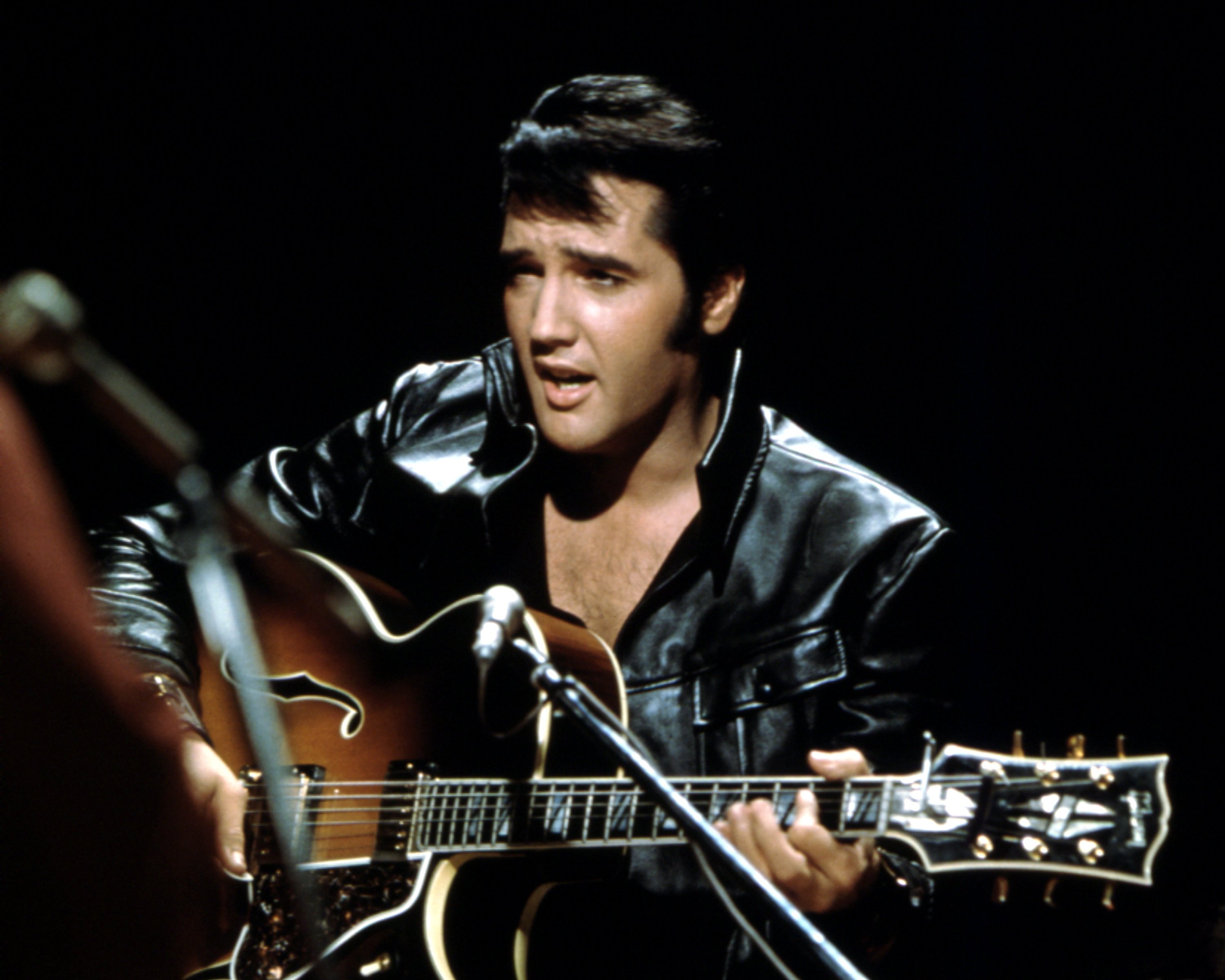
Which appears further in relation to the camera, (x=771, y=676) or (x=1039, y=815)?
(x=771, y=676)

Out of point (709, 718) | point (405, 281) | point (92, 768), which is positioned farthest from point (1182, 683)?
point (92, 768)

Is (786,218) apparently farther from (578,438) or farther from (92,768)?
(92,768)

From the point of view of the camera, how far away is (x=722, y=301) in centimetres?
190

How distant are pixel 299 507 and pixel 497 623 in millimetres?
906

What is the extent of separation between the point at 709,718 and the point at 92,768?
1303mm

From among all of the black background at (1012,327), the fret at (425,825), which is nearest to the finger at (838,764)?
the fret at (425,825)

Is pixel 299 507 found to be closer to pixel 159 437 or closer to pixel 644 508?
pixel 644 508

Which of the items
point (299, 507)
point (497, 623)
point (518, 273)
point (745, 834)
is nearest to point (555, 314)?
point (518, 273)

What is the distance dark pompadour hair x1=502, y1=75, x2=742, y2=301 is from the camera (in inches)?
67.3

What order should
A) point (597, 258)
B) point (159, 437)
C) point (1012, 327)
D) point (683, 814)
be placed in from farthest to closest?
point (1012, 327) < point (597, 258) < point (683, 814) < point (159, 437)

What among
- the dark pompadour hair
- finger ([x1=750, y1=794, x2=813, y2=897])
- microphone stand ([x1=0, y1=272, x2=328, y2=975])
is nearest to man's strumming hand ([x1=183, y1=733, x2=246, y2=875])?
microphone stand ([x1=0, y1=272, x2=328, y2=975])

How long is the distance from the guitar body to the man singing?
0.15 meters

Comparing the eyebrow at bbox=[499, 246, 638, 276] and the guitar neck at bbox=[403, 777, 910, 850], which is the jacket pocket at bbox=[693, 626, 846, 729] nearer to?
the guitar neck at bbox=[403, 777, 910, 850]

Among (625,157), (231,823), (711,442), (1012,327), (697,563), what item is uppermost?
(625,157)
